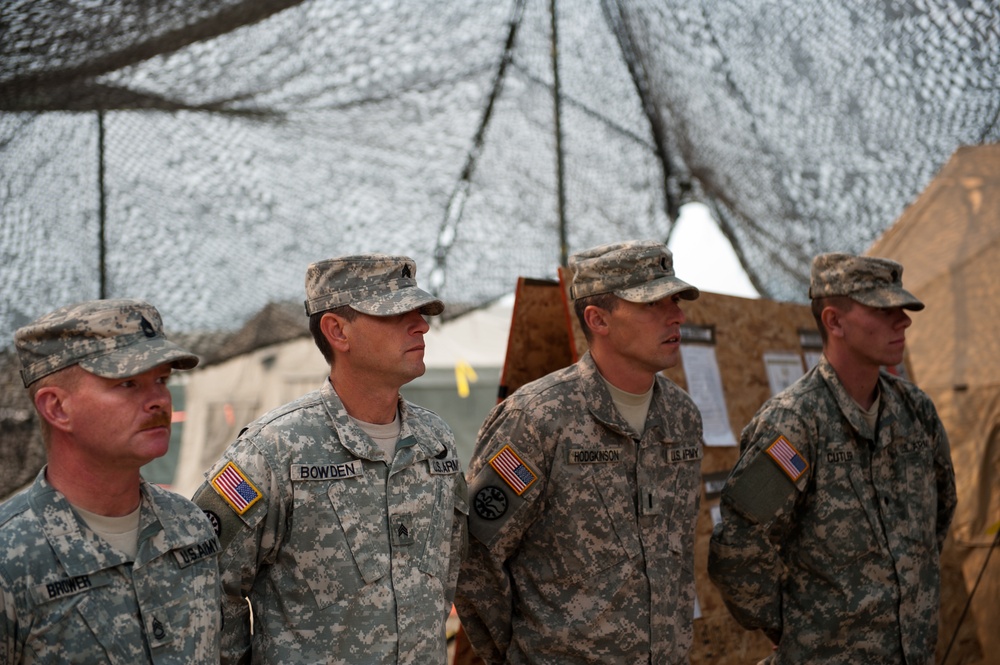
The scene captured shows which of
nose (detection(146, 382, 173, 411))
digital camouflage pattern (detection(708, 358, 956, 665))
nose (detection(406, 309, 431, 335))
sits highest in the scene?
nose (detection(406, 309, 431, 335))

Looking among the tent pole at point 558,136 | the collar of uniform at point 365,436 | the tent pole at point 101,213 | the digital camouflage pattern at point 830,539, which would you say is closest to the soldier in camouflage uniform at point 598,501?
the digital camouflage pattern at point 830,539

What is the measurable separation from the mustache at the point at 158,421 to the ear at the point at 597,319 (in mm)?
1556

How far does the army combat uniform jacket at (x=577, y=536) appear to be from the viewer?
2.98m

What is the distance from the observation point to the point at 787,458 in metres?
3.38

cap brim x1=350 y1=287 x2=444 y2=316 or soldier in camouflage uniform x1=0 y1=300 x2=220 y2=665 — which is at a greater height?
cap brim x1=350 y1=287 x2=444 y2=316

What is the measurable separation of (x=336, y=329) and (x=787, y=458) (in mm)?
1662

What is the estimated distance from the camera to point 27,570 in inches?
73.0

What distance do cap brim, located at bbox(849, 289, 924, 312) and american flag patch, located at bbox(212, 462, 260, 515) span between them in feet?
7.55

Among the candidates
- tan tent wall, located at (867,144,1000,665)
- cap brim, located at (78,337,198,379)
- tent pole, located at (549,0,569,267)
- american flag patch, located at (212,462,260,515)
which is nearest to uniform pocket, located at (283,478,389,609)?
american flag patch, located at (212,462,260,515)

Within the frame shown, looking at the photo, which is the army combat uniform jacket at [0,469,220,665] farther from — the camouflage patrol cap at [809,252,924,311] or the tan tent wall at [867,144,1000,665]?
the tan tent wall at [867,144,1000,665]

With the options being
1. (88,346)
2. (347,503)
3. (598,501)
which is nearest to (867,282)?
(598,501)

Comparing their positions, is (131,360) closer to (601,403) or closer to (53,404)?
(53,404)

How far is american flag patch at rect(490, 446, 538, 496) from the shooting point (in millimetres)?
3043

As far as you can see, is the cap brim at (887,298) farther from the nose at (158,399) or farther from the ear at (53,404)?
the ear at (53,404)
